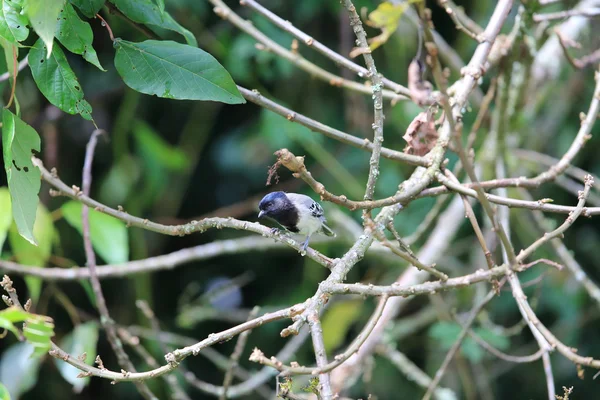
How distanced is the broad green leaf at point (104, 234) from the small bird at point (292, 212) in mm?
638

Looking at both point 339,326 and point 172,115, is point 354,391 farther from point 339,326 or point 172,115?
point 172,115

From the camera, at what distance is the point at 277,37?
434 cm

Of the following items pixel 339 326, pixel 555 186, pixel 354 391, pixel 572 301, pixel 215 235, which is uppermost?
pixel 555 186

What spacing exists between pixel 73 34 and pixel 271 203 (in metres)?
1.15

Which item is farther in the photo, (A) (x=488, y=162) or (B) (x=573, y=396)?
(B) (x=573, y=396)

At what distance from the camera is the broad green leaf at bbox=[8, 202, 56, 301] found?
2961 millimetres

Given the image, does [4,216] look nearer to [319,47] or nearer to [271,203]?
[271,203]

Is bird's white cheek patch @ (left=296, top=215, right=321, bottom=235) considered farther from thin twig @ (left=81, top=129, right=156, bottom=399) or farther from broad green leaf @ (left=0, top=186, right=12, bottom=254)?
broad green leaf @ (left=0, top=186, right=12, bottom=254)

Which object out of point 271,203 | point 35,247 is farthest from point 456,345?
point 35,247

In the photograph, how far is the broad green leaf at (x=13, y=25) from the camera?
1.48 m

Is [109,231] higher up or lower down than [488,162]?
lower down

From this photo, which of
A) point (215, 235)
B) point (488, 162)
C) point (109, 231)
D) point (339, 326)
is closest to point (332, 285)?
point (109, 231)

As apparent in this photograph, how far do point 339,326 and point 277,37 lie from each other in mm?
1882

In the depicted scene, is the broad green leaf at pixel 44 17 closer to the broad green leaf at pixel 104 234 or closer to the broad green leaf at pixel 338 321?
the broad green leaf at pixel 104 234
